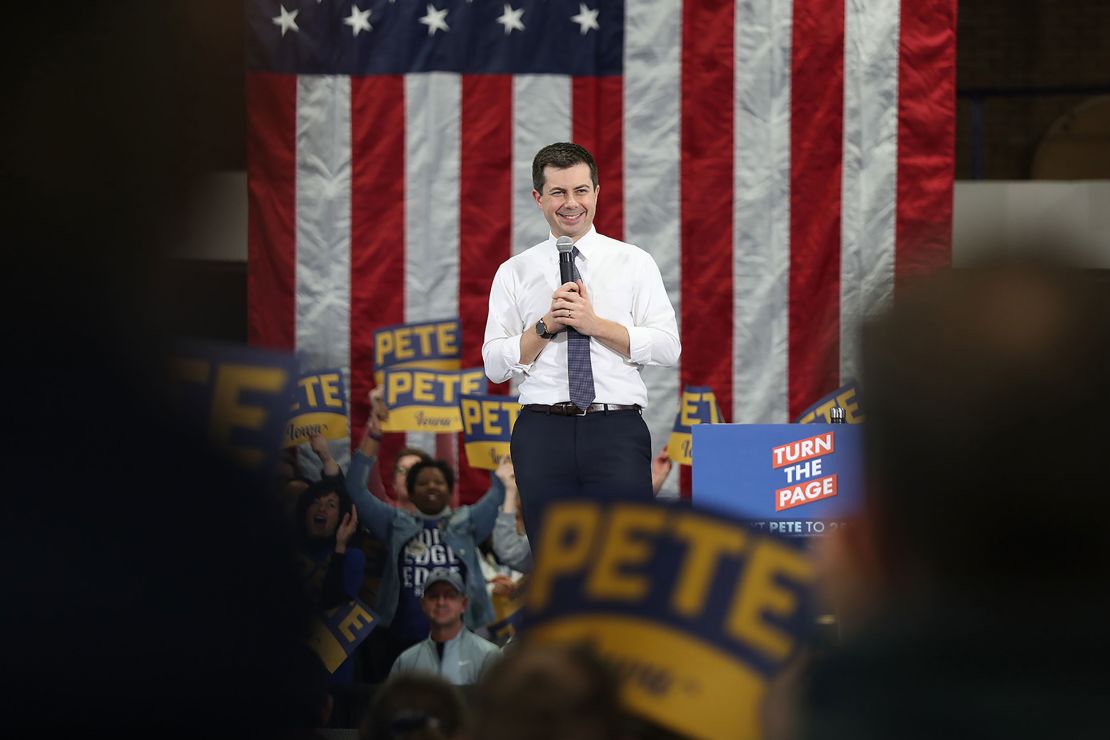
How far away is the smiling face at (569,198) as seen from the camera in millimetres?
2715

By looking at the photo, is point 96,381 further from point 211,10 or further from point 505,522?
point 505,522

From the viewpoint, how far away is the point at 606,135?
16.2ft

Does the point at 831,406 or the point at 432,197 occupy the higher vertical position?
the point at 432,197

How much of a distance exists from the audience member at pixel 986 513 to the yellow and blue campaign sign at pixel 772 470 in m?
2.17

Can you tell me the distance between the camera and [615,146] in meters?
4.93

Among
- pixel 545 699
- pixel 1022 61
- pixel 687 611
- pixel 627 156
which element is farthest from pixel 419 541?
pixel 1022 61

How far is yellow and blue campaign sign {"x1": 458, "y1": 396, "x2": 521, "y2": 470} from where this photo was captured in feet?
12.5

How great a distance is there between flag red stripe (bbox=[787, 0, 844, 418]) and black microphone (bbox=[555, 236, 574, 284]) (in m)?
2.36

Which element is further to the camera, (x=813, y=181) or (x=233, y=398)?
(x=813, y=181)

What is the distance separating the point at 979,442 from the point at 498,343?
6.64 ft

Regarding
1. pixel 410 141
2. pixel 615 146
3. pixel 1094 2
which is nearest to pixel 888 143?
pixel 615 146

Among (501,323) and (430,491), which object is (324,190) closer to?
(430,491)

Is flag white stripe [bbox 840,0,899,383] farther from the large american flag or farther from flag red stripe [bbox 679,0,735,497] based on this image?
flag red stripe [bbox 679,0,735,497]

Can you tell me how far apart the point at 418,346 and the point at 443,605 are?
52.1 inches
